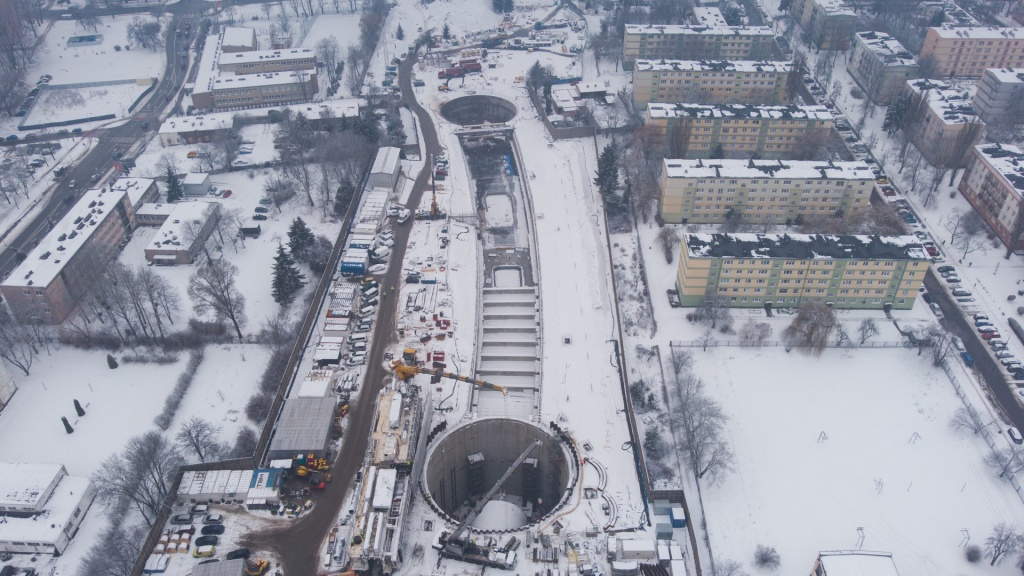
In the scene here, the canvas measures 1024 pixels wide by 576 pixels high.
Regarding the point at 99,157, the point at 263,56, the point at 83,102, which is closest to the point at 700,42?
the point at 263,56

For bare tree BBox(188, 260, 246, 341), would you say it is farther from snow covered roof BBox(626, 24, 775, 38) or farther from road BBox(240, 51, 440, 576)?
snow covered roof BBox(626, 24, 775, 38)

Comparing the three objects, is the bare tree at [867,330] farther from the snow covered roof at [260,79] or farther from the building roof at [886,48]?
the snow covered roof at [260,79]

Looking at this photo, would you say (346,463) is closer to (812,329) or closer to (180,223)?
(180,223)

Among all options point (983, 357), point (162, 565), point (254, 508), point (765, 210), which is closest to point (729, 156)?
point (765, 210)

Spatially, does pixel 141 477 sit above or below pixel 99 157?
below

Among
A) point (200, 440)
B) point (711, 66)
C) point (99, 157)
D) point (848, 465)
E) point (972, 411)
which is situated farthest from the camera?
point (711, 66)

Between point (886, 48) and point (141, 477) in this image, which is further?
point (886, 48)

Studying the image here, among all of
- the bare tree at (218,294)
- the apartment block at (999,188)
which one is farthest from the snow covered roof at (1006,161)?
the bare tree at (218,294)

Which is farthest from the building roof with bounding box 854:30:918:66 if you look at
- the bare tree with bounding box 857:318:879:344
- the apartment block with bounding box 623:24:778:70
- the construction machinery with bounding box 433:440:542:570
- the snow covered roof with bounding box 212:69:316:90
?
the construction machinery with bounding box 433:440:542:570
